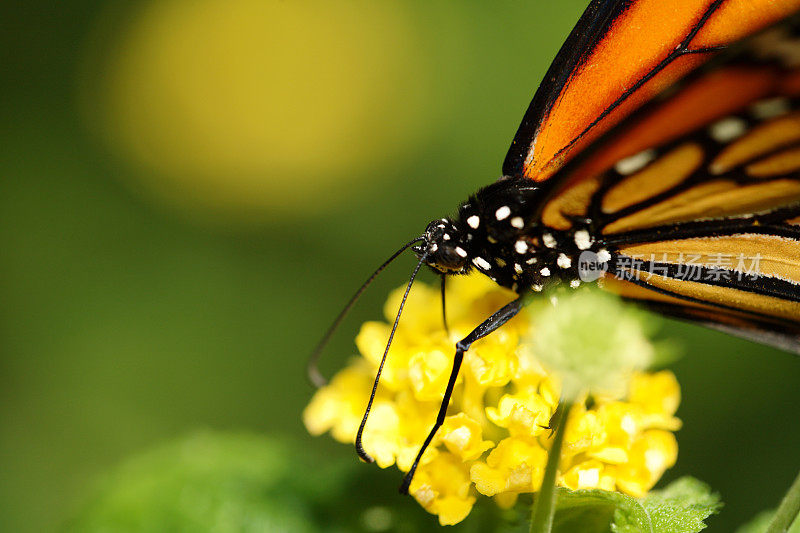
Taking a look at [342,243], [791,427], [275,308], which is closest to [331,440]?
[275,308]

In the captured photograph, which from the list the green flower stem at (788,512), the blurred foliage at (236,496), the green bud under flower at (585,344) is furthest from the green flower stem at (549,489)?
the blurred foliage at (236,496)

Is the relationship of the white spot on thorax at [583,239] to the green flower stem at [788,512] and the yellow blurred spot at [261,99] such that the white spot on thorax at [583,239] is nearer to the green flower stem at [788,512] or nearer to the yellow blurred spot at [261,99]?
the green flower stem at [788,512]

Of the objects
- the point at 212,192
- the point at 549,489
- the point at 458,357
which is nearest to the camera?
the point at 549,489

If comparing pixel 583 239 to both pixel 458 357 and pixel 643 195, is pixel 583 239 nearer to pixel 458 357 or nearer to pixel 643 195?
pixel 643 195

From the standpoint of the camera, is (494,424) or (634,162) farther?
(634,162)

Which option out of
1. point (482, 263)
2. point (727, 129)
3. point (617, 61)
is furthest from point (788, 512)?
point (617, 61)

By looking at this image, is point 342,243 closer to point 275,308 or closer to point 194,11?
point 275,308

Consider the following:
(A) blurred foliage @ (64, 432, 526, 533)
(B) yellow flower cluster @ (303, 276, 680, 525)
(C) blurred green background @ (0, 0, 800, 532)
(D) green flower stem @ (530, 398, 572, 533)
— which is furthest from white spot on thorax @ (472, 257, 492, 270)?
(C) blurred green background @ (0, 0, 800, 532)
